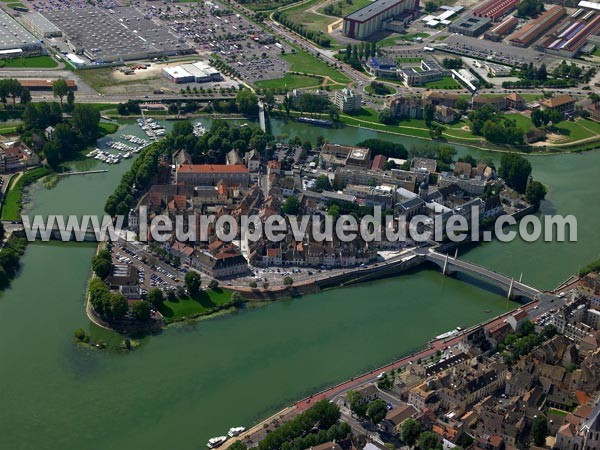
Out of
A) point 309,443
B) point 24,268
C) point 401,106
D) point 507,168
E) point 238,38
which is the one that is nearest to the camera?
point 309,443

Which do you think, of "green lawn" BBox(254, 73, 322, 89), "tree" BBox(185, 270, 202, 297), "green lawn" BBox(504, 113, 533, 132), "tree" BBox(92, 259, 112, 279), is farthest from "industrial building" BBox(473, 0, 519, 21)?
"tree" BBox(92, 259, 112, 279)

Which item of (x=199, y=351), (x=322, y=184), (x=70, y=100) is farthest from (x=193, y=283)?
(x=70, y=100)

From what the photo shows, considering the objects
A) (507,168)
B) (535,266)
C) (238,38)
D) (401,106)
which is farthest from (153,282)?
(238,38)

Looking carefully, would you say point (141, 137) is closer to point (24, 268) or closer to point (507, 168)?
point (24, 268)

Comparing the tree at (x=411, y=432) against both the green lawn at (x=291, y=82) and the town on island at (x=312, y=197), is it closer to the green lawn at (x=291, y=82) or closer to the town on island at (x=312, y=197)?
the town on island at (x=312, y=197)

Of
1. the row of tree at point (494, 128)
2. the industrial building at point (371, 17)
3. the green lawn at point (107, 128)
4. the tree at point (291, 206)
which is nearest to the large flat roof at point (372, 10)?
the industrial building at point (371, 17)

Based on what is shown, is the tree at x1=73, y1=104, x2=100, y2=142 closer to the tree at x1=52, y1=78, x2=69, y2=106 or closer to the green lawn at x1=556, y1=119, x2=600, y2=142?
the tree at x1=52, y1=78, x2=69, y2=106

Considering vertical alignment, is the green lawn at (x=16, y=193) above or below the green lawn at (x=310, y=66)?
below
